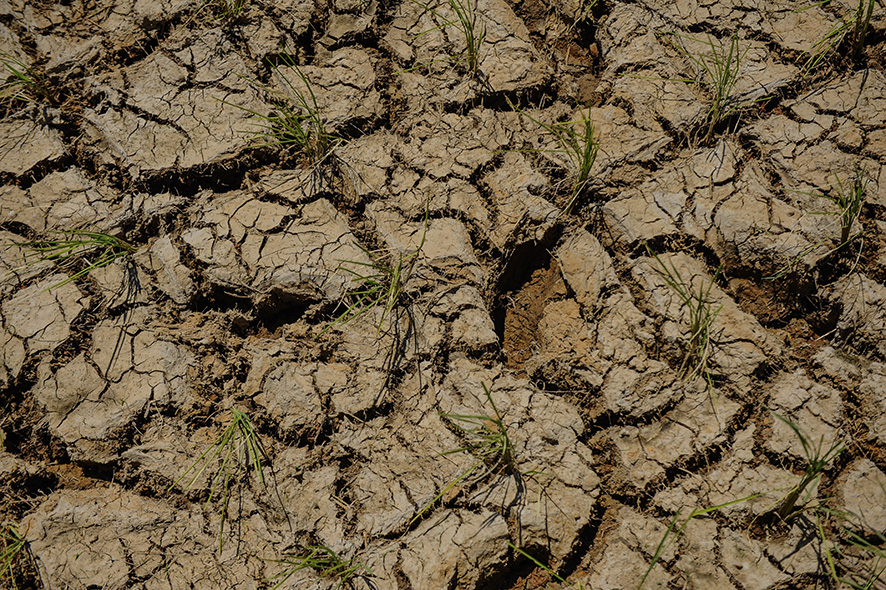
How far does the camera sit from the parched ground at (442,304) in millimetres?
1571

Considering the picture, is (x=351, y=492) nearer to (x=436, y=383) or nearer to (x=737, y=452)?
(x=436, y=383)

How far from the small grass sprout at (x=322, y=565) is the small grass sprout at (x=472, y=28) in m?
1.62

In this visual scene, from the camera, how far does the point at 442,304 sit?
177cm

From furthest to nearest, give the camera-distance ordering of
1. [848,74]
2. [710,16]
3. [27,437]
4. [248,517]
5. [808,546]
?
1. [710,16]
2. [848,74]
3. [27,437]
4. [248,517]
5. [808,546]

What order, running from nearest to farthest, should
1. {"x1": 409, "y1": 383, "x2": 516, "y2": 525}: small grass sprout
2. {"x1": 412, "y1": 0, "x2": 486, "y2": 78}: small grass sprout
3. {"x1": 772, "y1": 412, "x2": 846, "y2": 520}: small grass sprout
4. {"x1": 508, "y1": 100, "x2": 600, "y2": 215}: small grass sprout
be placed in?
{"x1": 772, "y1": 412, "x2": 846, "y2": 520}: small grass sprout, {"x1": 409, "y1": 383, "x2": 516, "y2": 525}: small grass sprout, {"x1": 508, "y1": 100, "x2": 600, "y2": 215}: small grass sprout, {"x1": 412, "y1": 0, "x2": 486, "y2": 78}: small grass sprout

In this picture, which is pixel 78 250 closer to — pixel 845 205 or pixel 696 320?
pixel 696 320

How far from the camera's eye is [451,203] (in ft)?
6.20

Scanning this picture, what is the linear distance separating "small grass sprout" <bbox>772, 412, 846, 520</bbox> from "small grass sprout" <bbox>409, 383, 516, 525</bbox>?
2.32 ft

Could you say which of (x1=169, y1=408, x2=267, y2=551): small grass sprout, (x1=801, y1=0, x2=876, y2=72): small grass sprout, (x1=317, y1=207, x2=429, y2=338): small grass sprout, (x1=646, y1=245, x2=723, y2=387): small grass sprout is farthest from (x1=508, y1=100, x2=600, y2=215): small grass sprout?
(x1=169, y1=408, x2=267, y2=551): small grass sprout

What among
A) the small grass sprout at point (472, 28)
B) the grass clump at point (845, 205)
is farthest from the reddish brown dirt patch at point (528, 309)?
the small grass sprout at point (472, 28)

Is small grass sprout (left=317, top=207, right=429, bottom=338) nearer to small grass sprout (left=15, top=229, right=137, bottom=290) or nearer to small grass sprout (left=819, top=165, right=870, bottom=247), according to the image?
small grass sprout (left=15, top=229, right=137, bottom=290)

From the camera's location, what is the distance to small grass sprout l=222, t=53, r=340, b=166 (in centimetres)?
186

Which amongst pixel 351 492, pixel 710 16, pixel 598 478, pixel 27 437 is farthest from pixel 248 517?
pixel 710 16

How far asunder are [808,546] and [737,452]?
283mm
